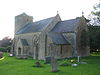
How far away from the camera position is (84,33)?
35531 mm

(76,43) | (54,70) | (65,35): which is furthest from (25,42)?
(54,70)

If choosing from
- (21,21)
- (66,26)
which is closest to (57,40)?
(66,26)

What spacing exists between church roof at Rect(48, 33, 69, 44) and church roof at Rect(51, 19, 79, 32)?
225cm

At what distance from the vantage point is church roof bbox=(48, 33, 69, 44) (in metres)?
32.1

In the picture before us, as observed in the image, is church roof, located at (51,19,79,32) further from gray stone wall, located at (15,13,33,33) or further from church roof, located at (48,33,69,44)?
gray stone wall, located at (15,13,33,33)

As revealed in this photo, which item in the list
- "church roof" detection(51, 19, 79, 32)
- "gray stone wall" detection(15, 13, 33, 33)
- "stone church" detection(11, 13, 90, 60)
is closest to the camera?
"stone church" detection(11, 13, 90, 60)

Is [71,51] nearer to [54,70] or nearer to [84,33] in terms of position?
[84,33]

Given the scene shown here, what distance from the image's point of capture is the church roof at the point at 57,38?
32125 mm

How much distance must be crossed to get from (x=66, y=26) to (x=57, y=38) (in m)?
5.22

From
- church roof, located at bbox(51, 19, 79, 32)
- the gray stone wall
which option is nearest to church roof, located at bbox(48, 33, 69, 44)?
church roof, located at bbox(51, 19, 79, 32)

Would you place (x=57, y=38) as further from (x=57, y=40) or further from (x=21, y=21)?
(x=21, y=21)

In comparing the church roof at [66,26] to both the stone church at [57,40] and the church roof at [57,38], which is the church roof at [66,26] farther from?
the church roof at [57,38]

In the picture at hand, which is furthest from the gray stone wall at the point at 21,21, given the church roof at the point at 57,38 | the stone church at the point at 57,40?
the church roof at the point at 57,38

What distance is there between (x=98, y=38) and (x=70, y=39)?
260 inches
